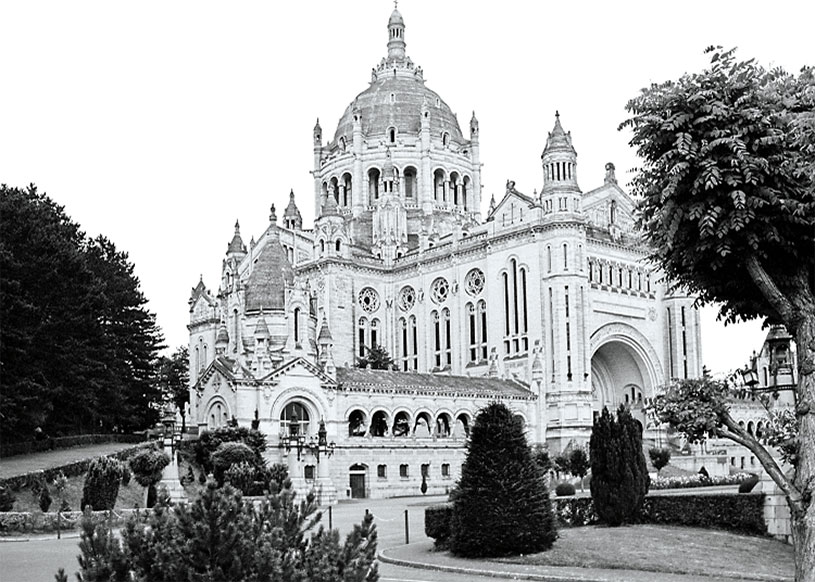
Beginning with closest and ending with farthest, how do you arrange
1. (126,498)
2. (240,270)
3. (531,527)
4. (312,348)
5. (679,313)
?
(531,527)
(126,498)
(312,348)
(679,313)
(240,270)

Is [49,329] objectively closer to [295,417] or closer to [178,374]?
[295,417]

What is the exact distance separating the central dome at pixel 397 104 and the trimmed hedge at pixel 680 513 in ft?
238

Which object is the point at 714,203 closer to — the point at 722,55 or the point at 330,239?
the point at 722,55

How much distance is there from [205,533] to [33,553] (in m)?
21.0

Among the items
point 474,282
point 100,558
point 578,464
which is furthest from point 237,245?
point 100,558

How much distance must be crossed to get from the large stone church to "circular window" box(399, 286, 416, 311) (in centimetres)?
15

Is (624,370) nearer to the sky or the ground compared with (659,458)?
nearer to the sky

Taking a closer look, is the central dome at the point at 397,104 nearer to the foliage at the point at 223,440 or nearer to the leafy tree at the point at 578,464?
the leafy tree at the point at 578,464

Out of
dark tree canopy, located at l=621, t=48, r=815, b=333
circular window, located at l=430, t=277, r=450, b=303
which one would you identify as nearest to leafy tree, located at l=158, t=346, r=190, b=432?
circular window, located at l=430, t=277, r=450, b=303

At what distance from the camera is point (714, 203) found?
2277 centimetres

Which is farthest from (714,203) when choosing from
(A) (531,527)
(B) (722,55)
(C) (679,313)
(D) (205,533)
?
(C) (679,313)

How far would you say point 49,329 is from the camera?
5784cm

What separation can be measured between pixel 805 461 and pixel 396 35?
316 feet

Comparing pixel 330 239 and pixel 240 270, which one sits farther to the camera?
pixel 240 270
